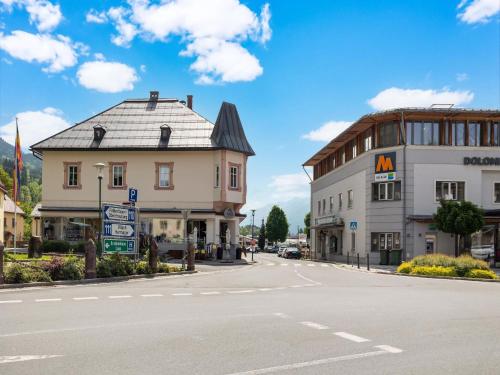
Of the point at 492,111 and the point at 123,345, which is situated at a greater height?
the point at 492,111

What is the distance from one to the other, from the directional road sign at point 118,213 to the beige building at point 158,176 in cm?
1808

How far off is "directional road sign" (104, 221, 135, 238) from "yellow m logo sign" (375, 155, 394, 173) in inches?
888

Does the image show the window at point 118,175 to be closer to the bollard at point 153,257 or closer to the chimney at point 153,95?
the chimney at point 153,95

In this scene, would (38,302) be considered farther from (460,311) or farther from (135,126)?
(135,126)

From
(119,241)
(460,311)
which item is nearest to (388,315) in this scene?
(460,311)

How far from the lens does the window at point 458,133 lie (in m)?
40.7

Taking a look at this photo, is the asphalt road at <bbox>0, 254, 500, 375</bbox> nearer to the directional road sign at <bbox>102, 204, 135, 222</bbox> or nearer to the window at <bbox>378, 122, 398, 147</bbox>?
the directional road sign at <bbox>102, 204, 135, 222</bbox>

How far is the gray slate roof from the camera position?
143 feet

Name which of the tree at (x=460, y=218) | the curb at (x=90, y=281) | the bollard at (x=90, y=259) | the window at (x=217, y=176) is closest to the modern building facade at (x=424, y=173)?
the tree at (x=460, y=218)

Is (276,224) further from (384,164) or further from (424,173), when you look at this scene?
(424,173)

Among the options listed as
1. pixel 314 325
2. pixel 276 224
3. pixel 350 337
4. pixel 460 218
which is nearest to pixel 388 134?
pixel 460 218

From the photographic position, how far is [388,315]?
1144cm

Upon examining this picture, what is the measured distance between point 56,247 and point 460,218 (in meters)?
26.7

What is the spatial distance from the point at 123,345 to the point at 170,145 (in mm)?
36136
